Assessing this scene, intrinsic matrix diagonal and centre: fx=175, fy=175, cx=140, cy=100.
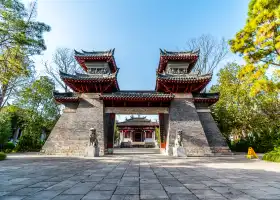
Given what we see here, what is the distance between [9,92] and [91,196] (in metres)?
13.5

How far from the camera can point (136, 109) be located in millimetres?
15023

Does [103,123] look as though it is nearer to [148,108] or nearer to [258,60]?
[148,108]

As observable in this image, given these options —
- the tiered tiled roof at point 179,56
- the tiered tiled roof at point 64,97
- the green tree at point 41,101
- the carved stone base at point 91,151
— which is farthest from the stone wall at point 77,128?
the tiered tiled roof at point 179,56

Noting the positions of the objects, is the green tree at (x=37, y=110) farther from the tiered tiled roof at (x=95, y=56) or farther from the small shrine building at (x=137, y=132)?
the small shrine building at (x=137, y=132)

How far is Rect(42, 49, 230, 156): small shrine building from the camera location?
13.6m

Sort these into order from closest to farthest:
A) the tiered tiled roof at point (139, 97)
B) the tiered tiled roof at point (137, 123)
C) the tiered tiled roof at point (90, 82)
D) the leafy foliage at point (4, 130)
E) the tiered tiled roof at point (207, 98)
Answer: the tiered tiled roof at point (90, 82) < the tiered tiled roof at point (139, 97) < the tiered tiled roof at point (207, 98) < the leafy foliage at point (4, 130) < the tiered tiled roof at point (137, 123)

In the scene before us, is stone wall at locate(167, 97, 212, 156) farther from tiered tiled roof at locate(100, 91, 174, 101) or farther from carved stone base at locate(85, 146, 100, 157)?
carved stone base at locate(85, 146, 100, 157)

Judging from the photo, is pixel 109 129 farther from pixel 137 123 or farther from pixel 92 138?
pixel 137 123

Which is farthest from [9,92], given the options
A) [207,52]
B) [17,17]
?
[207,52]

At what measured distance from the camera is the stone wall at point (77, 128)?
13.4 meters

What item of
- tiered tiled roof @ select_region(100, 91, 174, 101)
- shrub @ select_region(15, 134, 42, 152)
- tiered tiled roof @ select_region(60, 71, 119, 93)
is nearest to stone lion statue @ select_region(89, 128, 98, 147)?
tiered tiled roof @ select_region(100, 91, 174, 101)

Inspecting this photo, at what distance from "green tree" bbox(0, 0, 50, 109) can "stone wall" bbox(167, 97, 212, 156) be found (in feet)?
34.3

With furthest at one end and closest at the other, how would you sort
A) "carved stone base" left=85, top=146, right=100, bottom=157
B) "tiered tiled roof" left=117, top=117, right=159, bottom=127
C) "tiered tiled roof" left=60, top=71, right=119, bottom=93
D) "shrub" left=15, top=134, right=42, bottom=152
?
"tiered tiled roof" left=117, top=117, right=159, bottom=127
"shrub" left=15, top=134, right=42, bottom=152
"tiered tiled roof" left=60, top=71, right=119, bottom=93
"carved stone base" left=85, top=146, right=100, bottom=157

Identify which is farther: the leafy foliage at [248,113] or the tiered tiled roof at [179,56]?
the leafy foliage at [248,113]
